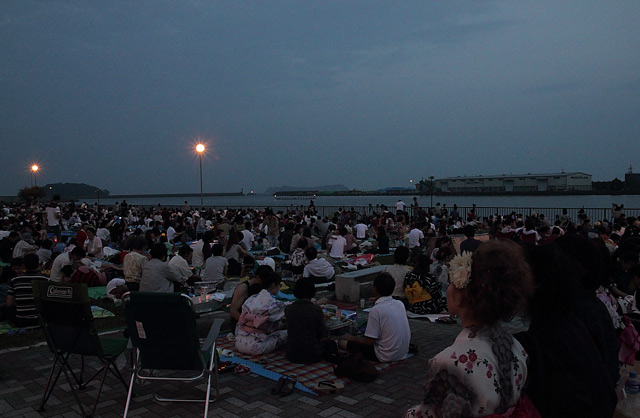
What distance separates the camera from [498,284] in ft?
6.71

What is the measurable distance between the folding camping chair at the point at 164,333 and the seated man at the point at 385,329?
205cm

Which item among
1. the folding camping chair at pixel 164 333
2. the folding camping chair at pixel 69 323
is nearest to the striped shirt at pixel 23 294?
the folding camping chair at pixel 69 323

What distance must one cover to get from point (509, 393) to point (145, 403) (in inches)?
149

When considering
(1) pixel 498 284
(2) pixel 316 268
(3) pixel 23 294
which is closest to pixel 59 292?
(3) pixel 23 294

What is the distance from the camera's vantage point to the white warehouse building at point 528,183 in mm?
97544

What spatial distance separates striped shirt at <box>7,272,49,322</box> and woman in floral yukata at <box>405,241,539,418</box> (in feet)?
22.2

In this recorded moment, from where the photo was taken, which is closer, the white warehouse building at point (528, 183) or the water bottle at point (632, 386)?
the water bottle at point (632, 386)

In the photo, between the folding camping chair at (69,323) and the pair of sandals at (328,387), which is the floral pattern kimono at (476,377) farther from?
the folding camping chair at (69,323)

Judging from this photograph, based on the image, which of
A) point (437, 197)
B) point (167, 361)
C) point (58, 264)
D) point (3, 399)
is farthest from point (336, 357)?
point (437, 197)

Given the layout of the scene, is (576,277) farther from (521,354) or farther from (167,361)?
(167,361)

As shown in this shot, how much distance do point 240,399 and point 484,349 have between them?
330cm

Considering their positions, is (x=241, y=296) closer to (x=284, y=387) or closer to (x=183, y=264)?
(x=284, y=387)

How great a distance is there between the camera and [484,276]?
6.76 feet

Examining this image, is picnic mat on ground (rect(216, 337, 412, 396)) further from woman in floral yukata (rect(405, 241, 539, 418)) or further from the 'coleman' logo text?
woman in floral yukata (rect(405, 241, 539, 418))
